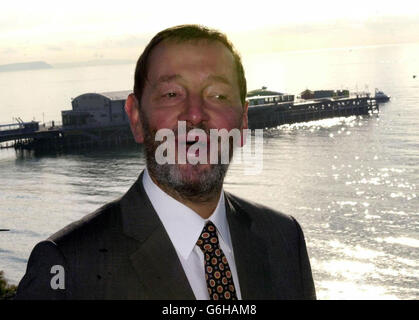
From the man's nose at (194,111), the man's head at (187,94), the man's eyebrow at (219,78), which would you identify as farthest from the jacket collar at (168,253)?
the man's eyebrow at (219,78)

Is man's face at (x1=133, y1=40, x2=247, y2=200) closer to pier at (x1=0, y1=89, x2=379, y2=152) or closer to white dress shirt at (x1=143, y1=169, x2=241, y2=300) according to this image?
white dress shirt at (x1=143, y1=169, x2=241, y2=300)

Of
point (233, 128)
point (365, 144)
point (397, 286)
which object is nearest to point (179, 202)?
point (233, 128)

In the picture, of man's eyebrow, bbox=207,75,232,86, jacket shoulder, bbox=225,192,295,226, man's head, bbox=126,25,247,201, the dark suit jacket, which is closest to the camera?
the dark suit jacket

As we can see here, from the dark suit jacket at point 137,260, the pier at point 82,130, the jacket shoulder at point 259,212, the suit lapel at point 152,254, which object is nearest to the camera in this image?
the dark suit jacket at point 137,260

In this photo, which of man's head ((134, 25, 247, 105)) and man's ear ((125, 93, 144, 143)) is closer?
man's head ((134, 25, 247, 105))

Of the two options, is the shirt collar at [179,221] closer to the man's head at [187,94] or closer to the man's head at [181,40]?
the man's head at [187,94]

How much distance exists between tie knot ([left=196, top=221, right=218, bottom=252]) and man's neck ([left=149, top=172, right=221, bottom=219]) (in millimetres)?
84

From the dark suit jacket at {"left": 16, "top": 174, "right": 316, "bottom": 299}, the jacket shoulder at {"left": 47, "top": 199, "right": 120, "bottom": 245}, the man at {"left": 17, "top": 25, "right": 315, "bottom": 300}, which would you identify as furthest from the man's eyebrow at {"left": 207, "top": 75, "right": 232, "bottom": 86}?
the jacket shoulder at {"left": 47, "top": 199, "right": 120, "bottom": 245}

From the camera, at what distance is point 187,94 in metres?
3.40

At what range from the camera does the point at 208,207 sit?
3.47 meters

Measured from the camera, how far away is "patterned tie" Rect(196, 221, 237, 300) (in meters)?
3.26

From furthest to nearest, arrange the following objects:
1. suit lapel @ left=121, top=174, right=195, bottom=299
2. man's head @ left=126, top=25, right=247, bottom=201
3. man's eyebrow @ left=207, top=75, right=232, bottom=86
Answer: man's eyebrow @ left=207, top=75, right=232, bottom=86 → man's head @ left=126, top=25, right=247, bottom=201 → suit lapel @ left=121, top=174, right=195, bottom=299

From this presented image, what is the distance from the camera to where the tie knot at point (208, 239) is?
3357mm
